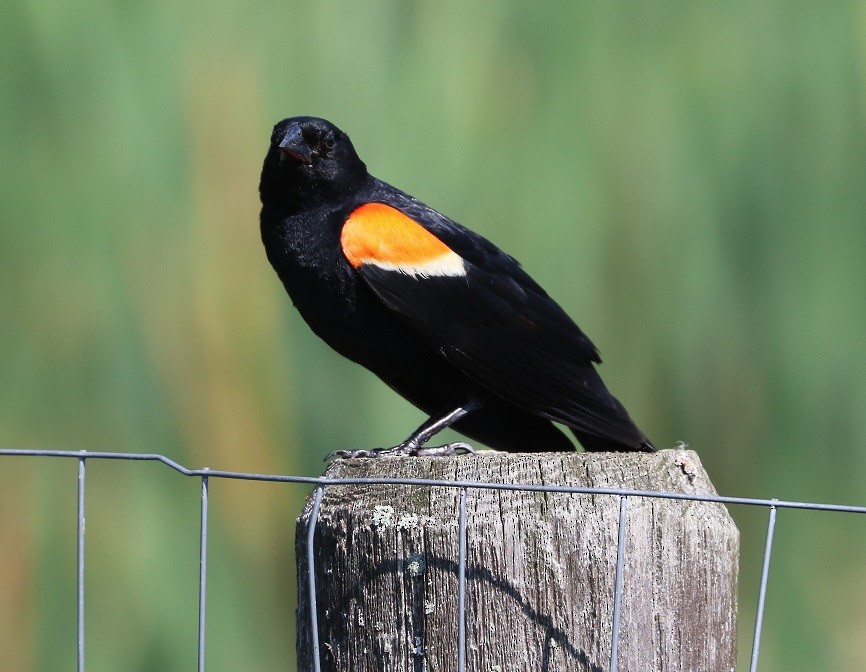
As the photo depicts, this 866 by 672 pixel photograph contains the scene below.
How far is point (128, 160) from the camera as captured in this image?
3.21m

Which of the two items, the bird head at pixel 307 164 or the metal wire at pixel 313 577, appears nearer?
the metal wire at pixel 313 577

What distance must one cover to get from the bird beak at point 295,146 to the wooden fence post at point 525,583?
1.40 meters

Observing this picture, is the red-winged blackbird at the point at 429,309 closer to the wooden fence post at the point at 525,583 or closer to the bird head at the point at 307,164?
the bird head at the point at 307,164

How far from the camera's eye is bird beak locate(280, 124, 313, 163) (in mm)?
2824

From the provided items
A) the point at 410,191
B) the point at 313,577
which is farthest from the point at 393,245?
the point at 313,577

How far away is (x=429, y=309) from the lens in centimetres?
272

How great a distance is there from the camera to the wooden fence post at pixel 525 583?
1.53 metres

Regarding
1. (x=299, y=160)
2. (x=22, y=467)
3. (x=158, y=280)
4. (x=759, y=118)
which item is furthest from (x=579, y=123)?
(x=22, y=467)

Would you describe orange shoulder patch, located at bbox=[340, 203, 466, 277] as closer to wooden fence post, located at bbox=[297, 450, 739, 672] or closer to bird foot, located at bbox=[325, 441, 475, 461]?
bird foot, located at bbox=[325, 441, 475, 461]

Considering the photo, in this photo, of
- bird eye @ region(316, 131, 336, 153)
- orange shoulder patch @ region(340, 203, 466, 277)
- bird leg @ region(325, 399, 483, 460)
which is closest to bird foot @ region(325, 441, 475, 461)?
bird leg @ region(325, 399, 483, 460)

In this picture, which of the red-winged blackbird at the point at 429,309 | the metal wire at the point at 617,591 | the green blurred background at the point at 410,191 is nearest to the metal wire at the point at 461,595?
the metal wire at the point at 617,591

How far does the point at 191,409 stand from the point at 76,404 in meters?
0.32

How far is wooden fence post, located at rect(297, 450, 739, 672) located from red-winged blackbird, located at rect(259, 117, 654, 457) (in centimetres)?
93

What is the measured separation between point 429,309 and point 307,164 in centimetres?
52
